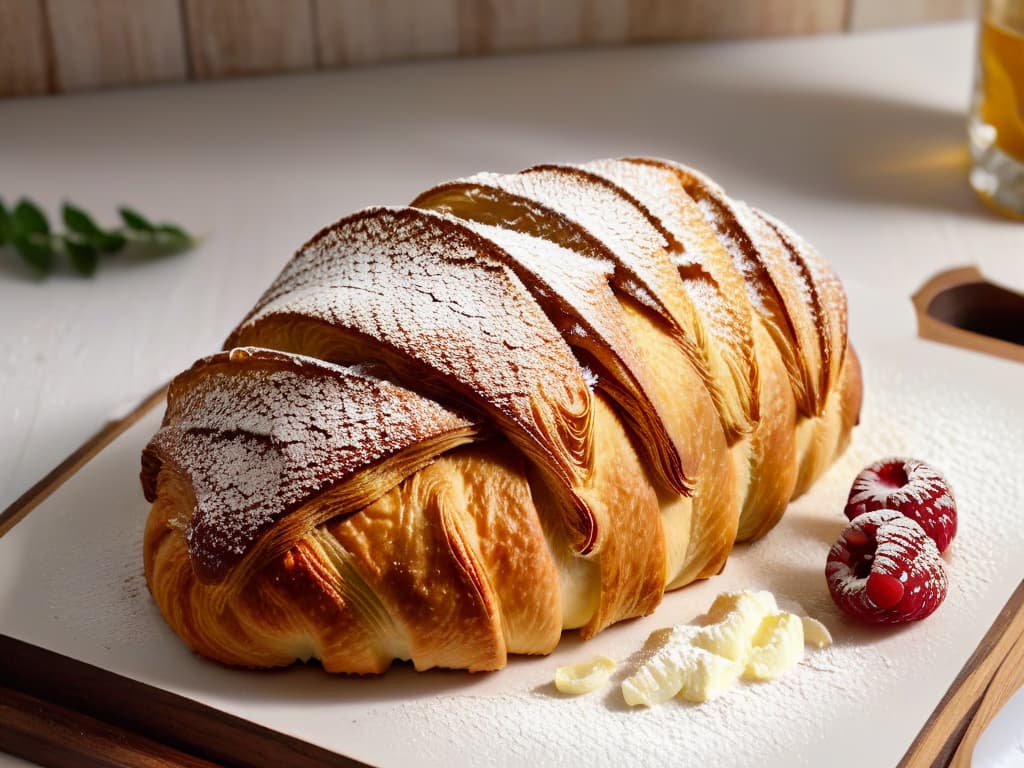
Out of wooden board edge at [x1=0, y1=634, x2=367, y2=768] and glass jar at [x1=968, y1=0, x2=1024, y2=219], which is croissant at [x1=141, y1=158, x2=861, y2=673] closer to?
wooden board edge at [x1=0, y1=634, x2=367, y2=768]

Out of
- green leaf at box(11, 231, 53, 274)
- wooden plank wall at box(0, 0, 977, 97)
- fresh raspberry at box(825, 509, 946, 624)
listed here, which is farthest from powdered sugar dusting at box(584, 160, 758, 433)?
wooden plank wall at box(0, 0, 977, 97)

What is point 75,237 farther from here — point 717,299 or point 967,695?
point 967,695

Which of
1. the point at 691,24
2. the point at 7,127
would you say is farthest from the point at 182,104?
the point at 691,24

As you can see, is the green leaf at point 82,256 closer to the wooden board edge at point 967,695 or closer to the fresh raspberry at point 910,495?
the fresh raspberry at point 910,495

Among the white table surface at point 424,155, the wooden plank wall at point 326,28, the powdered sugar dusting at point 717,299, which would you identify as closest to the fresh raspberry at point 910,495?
the powdered sugar dusting at point 717,299

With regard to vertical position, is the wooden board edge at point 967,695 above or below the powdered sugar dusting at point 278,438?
below
